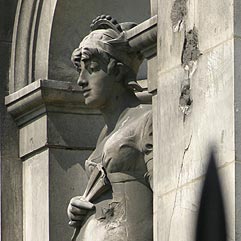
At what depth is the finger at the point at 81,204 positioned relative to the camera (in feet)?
59.5

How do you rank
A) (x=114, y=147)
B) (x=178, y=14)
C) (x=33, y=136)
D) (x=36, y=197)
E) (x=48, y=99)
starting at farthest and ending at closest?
1. (x=33, y=136)
2. (x=36, y=197)
3. (x=48, y=99)
4. (x=114, y=147)
5. (x=178, y=14)

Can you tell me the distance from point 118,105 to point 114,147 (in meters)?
0.55

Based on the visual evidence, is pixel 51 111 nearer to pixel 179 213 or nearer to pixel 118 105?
pixel 118 105

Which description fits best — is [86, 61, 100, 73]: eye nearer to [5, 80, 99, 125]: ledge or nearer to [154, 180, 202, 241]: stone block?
[5, 80, 99, 125]: ledge

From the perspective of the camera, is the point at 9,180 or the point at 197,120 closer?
the point at 197,120

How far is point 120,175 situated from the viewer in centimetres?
1780

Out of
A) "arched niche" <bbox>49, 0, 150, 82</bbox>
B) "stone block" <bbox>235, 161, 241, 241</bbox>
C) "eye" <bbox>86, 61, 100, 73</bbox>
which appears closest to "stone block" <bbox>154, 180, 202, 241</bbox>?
"stone block" <bbox>235, 161, 241, 241</bbox>

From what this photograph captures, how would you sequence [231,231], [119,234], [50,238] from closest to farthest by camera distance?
[231,231]
[119,234]
[50,238]

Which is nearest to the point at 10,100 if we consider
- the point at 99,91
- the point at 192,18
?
the point at 99,91

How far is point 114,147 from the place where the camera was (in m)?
17.8

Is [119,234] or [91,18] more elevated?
[91,18]

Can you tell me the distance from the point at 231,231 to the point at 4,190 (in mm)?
4102

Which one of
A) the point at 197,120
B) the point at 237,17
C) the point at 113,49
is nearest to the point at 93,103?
the point at 113,49

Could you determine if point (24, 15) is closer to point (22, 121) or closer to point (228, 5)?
point (22, 121)
